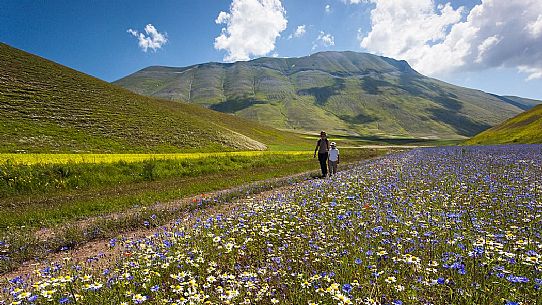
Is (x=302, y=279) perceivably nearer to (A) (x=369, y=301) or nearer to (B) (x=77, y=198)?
(A) (x=369, y=301)

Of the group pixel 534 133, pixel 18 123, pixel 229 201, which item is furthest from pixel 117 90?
pixel 534 133

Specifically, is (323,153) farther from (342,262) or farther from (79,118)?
(79,118)

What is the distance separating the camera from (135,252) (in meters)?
6.14

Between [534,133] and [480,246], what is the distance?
65.8 m

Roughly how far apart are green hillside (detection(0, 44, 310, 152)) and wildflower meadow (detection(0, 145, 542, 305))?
38.7 metres

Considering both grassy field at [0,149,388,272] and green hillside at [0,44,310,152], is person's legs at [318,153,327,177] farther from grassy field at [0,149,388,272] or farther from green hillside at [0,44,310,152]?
green hillside at [0,44,310,152]

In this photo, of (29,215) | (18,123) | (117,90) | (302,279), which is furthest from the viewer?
(117,90)

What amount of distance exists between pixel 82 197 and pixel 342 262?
16.0m

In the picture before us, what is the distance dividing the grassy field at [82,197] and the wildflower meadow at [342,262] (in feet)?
Answer: 7.92

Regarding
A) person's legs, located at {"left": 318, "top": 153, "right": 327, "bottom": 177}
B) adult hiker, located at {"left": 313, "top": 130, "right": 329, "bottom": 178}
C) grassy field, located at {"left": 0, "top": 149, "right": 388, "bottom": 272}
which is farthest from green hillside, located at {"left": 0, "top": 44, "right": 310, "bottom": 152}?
person's legs, located at {"left": 318, "top": 153, "right": 327, "bottom": 177}

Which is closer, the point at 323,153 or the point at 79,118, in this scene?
the point at 323,153

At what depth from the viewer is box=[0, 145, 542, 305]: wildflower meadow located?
3.95m

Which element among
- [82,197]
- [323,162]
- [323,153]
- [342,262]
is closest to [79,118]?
[82,197]

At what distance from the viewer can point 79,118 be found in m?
50.1
